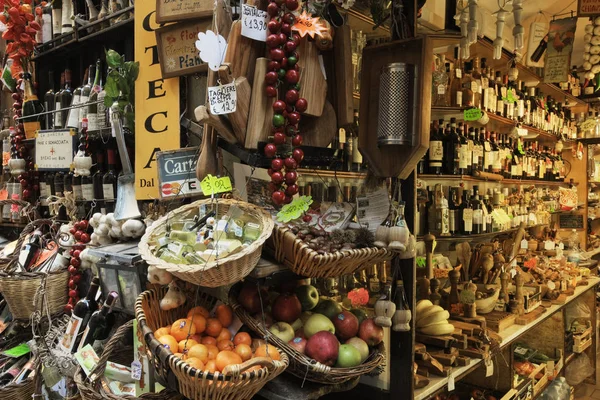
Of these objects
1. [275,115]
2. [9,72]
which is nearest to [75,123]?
[9,72]

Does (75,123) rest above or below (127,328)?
above

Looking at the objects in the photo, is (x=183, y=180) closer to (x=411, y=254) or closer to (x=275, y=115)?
(x=275, y=115)

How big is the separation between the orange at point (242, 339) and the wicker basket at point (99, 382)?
10.7 inches

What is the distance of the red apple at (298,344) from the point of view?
1.49 meters

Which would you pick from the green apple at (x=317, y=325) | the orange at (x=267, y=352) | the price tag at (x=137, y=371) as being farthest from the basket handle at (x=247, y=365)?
the price tag at (x=137, y=371)

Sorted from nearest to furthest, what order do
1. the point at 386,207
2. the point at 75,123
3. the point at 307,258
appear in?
the point at 307,258, the point at 386,207, the point at 75,123

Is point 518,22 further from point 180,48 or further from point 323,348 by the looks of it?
point 323,348

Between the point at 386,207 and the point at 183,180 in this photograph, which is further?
the point at 183,180

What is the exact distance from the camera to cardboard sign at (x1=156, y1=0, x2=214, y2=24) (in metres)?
1.83

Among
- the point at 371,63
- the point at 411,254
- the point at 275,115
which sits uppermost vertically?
the point at 371,63

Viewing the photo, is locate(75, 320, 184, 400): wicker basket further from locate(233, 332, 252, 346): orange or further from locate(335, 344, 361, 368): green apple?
locate(335, 344, 361, 368): green apple

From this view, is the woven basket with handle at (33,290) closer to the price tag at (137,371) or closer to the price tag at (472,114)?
the price tag at (137,371)

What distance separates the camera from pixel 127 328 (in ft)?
5.93

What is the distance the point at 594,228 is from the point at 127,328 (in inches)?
269
